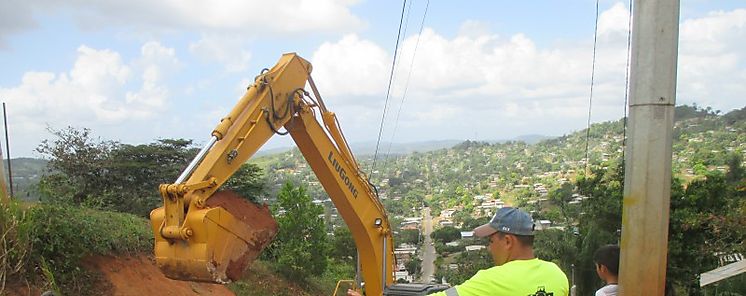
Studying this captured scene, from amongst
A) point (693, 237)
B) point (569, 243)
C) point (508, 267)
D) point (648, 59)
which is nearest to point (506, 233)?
point (508, 267)

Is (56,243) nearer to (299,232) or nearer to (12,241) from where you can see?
(12,241)

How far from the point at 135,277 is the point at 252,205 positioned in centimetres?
833

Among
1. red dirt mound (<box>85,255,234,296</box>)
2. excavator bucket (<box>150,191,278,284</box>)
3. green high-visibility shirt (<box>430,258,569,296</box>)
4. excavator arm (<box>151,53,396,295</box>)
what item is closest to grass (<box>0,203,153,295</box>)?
red dirt mound (<box>85,255,234,296</box>)

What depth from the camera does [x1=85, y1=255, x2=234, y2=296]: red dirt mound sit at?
12.3m

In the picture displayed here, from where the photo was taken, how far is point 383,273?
820 centimetres

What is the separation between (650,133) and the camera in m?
3.06

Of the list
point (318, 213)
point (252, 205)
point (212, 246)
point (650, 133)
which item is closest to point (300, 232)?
point (318, 213)

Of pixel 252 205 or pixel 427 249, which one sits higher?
pixel 252 205

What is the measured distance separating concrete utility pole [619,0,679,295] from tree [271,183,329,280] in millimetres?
15781

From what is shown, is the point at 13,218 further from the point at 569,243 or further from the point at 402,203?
the point at 402,203

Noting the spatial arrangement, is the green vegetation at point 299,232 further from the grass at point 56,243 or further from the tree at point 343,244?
the tree at point 343,244

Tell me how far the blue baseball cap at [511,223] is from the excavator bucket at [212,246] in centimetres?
287

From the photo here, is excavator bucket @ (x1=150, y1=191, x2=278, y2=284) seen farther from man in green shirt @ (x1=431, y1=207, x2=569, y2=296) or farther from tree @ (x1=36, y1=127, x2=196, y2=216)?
tree @ (x1=36, y1=127, x2=196, y2=216)

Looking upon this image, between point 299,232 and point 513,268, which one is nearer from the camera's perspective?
point 513,268
